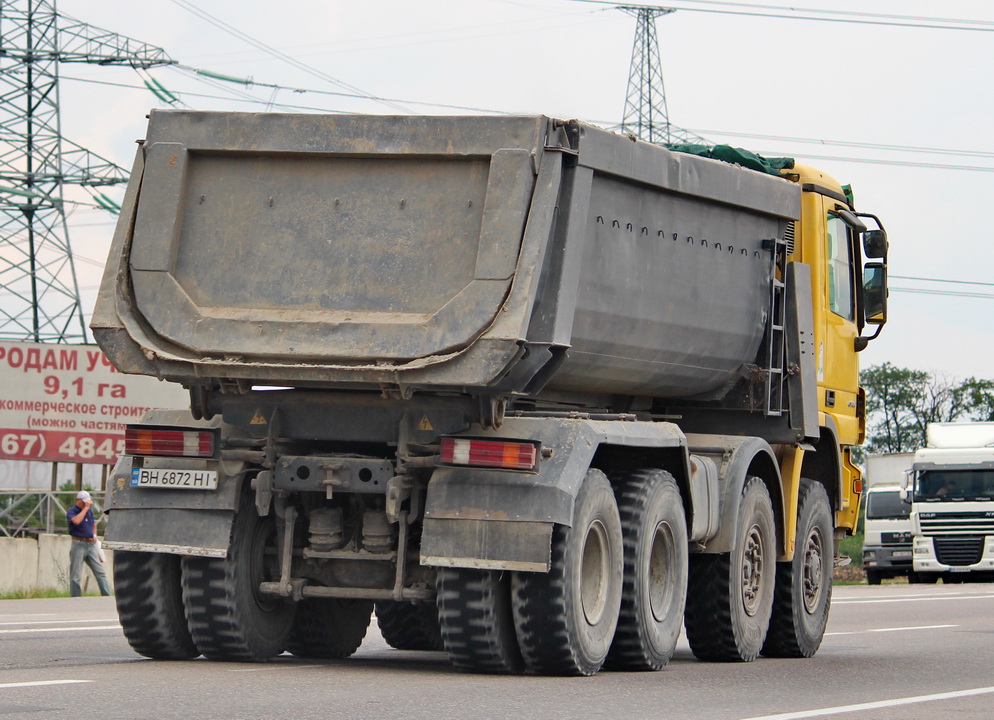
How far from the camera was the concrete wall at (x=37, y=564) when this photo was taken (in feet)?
84.0

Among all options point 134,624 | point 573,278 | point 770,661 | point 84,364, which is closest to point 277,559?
point 134,624

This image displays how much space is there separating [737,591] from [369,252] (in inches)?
159

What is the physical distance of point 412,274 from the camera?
9.85 metres

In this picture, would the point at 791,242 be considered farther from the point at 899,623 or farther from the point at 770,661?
the point at 899,623

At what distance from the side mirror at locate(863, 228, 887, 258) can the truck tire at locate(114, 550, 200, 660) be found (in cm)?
655

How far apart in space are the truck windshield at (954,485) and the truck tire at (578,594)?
2659 centimetres

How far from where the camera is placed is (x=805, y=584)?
548 inches

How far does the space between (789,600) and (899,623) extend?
5.96 metres

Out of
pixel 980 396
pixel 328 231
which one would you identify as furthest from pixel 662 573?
pixel 980 396

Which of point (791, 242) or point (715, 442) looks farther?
point (791, 242)

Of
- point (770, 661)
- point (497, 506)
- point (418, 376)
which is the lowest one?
point (770, 661)

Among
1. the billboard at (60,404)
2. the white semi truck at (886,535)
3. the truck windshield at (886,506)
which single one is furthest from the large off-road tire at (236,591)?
the truck windshield at (886,506)

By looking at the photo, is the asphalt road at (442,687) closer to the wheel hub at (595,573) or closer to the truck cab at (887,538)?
the wheel hub at (595,573)

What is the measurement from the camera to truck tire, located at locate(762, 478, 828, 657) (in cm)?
1351
